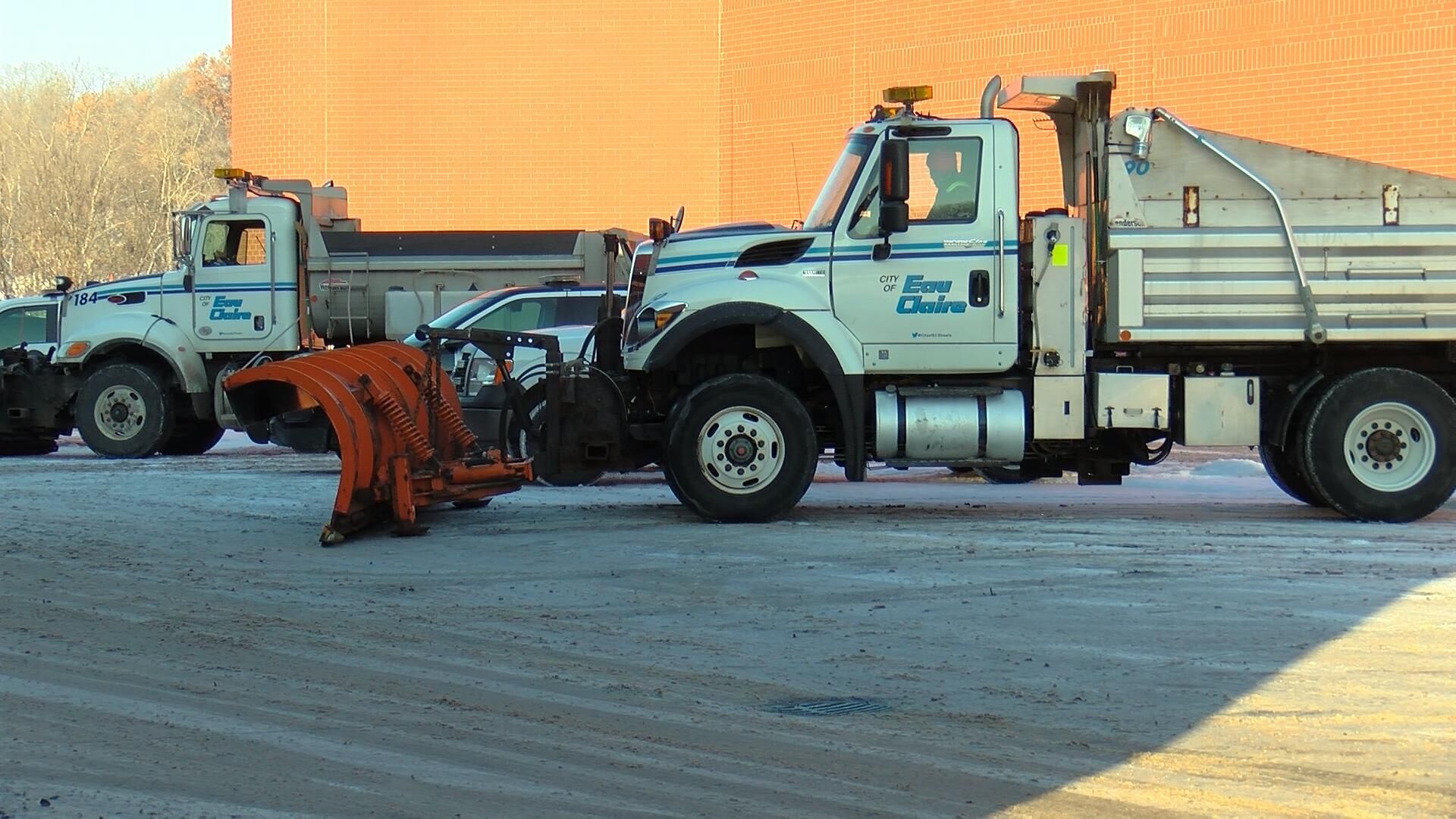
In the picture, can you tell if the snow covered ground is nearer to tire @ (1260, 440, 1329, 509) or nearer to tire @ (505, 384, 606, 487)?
tire @ (1260, 440, 1329, 509)

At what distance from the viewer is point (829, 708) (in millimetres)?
6504

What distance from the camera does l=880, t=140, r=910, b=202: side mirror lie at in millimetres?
11031

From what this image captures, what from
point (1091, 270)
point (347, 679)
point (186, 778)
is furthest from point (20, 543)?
point (1091, 270)

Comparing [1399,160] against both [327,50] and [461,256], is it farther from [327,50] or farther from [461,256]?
[327,50]

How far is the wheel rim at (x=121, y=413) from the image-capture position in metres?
17.5

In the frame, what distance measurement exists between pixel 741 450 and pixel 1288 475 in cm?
441

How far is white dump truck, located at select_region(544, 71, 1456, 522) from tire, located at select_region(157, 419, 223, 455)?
831 centimetres

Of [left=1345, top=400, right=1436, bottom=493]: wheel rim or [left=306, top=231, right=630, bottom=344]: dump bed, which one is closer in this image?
[left=1345, top=400, right=1436, bottom=493]: wheel rim

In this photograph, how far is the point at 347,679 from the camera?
6.95 m

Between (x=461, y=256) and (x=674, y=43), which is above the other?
(x=674, y=43)

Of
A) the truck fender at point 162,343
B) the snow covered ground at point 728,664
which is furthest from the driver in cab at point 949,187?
the truck fender at point 162,343

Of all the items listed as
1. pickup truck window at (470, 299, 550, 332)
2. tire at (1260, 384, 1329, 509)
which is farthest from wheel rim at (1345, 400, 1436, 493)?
pickup truck window at (470, 299, 550, 332)

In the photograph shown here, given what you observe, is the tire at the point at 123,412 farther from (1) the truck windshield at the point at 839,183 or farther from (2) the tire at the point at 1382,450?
(2) the tire at the point at 1382,450

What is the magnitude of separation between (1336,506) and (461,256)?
35.4ft
